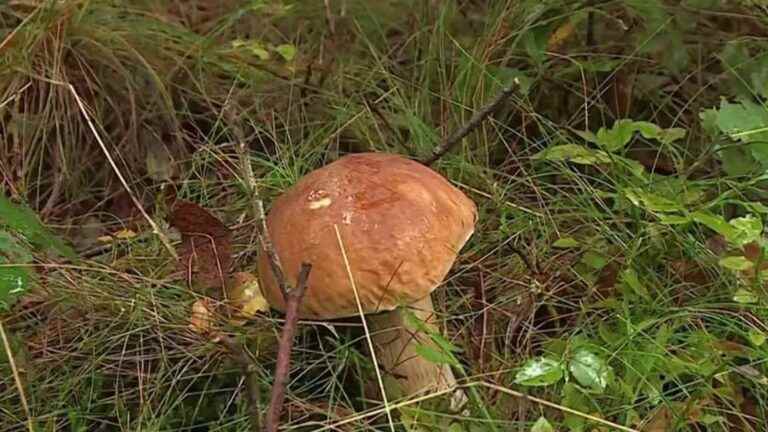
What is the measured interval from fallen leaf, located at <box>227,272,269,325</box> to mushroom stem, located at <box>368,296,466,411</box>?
241 millimetres

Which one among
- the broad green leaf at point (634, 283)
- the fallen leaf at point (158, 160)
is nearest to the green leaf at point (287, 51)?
the fallen leaf at point (158, 160)

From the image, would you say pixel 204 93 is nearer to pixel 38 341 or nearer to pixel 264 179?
pixel 264 179

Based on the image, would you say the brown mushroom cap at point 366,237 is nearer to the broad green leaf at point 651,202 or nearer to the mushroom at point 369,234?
the mushroom at point 369,234

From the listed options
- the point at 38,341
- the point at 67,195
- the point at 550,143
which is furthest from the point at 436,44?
the point at 38,341

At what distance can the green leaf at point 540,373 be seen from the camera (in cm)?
141

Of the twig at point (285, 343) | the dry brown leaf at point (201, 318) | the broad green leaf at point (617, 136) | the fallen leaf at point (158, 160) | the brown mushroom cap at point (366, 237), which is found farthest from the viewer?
the fallen leaf at point (158, 160)

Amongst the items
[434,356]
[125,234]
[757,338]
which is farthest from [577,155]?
[125,234]

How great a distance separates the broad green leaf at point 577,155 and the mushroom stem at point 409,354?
1.46 ft

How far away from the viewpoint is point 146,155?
2396 millimetres

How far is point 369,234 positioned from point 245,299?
405mm

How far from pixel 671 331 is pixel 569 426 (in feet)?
0.86

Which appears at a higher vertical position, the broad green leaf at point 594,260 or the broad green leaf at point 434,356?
the broad green leaf at point 434,356

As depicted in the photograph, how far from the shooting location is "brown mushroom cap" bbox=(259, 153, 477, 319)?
1.44m

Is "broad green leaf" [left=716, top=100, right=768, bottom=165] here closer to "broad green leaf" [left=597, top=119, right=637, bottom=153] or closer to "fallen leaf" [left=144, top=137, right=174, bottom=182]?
"broad green leaf" [left=597, top=119, right=637, bottom=153]
